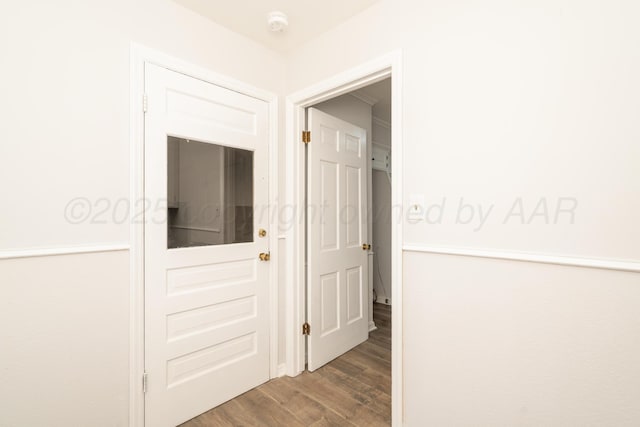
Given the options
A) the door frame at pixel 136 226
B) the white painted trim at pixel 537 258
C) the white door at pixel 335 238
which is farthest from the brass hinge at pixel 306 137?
the white painted trim at pixel 537 258

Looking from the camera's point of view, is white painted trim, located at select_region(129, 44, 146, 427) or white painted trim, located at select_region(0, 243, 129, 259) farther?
white painted trim, located at select_region(129, 44, 146, 427)

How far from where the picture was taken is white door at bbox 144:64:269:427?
1.64m

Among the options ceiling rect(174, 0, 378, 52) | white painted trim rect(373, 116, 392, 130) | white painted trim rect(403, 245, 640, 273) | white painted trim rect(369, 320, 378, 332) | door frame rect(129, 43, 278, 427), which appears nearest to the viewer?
white painted trim rect(403, 245, 640, 273)

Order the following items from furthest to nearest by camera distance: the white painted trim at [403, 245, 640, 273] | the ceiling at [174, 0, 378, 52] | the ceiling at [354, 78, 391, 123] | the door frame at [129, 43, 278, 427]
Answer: the ceiling at [354, 78, 391, 123], the ceiling at [174, 0, 378, 52], the door frame at [129, 43, 278, 427], the white painted trim at [403, 245, 640, 273]

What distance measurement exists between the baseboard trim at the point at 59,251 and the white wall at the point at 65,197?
0.02 metres

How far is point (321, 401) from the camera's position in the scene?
1.94 meters

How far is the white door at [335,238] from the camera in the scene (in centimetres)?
231

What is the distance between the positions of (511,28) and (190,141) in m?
1.77

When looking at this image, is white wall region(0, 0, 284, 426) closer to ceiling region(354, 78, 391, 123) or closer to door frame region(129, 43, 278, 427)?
door frame region(129, 43, 278, 427)

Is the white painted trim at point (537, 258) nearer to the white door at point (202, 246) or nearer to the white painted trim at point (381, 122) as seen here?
the white door at point (202, 246)

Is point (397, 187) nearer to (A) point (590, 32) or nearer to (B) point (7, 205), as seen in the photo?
(A) point (590, 32)

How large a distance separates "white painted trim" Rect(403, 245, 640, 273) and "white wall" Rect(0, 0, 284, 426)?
165 cm

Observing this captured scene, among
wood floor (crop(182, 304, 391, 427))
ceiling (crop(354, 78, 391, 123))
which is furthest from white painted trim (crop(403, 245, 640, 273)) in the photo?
ceiling (crop(354, 78, 391, 123))

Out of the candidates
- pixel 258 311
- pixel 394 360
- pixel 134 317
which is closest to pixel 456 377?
pixel 394 360
